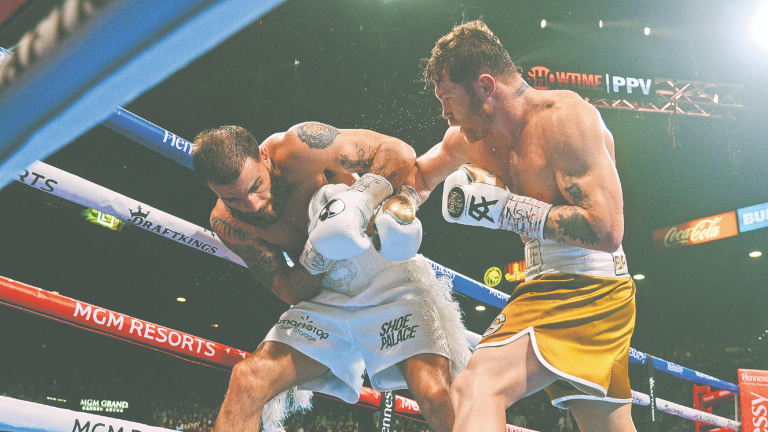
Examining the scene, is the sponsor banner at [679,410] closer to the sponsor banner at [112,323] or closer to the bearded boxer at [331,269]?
the bearded boxer at [331,269]

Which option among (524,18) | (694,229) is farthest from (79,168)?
(694,229)

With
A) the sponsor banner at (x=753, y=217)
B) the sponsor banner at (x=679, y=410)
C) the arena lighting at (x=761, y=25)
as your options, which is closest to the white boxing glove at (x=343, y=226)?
the sponsor banner at (x=679, y=410)

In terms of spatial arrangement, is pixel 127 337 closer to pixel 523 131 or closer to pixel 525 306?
pixel 525 306

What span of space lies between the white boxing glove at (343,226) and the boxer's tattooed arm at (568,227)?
1.52 feet

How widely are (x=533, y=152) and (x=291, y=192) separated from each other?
76 cm

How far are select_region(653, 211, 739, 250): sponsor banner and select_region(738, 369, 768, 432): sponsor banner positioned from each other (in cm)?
775

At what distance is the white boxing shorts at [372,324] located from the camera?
1558 millimetres

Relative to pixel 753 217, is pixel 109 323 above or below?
below

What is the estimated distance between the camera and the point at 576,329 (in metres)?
1.31

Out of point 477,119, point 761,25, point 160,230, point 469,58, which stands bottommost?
point 160,230

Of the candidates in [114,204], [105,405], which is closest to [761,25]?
[114,204]

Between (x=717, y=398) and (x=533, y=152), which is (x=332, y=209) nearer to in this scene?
(x=533, y=152)

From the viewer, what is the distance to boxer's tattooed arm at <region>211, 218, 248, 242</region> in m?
1.70

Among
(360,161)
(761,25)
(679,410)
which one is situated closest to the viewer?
(360,161)
